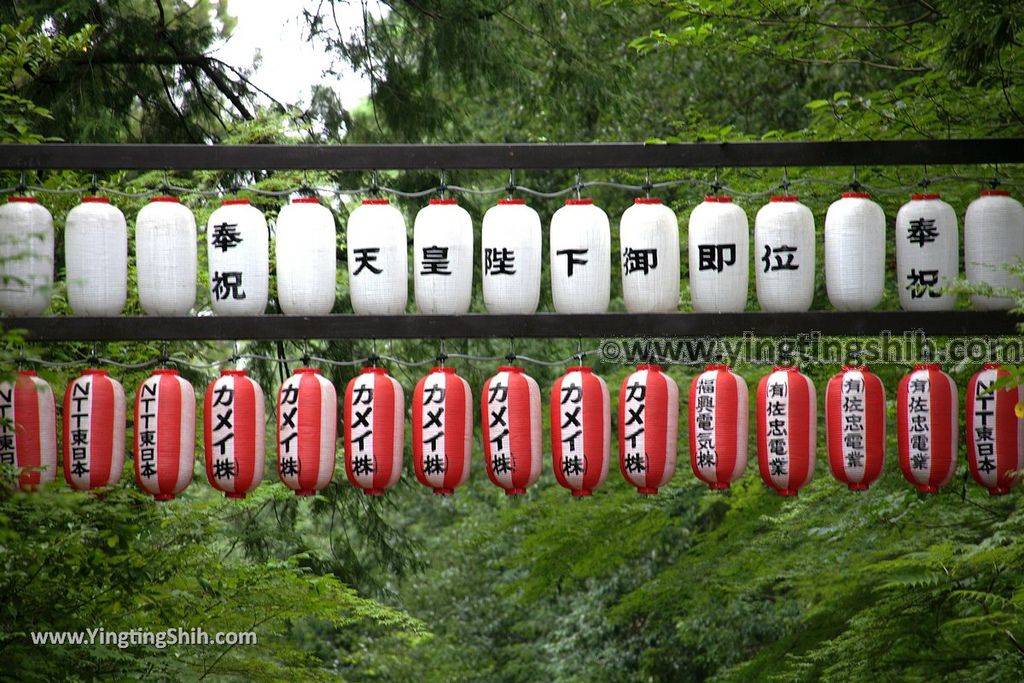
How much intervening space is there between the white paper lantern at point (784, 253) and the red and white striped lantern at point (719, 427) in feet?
1.71

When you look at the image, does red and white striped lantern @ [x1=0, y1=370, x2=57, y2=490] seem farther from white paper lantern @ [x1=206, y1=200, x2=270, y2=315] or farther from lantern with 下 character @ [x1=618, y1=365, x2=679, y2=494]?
lantern with 下 character @ [x1=618, y1=365, x2=679, y2=494]

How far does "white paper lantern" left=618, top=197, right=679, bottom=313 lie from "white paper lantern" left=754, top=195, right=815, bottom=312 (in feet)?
1.61

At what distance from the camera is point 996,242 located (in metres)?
6.96

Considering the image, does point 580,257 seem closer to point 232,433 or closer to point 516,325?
point 516,325

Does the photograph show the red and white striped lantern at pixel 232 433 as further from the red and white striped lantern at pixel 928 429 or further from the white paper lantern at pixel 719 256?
the red and white striped lantern at pixel 928 429

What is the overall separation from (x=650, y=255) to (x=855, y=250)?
45.7 inches

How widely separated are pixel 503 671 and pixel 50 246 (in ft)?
36.5

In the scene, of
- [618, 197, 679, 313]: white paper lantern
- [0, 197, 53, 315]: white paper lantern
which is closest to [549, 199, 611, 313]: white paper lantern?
[618, 197, 679, 313]: white paper lantern

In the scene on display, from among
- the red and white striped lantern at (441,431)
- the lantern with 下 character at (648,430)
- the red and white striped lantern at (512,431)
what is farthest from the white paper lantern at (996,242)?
the red and white striped lantern at (441,431)

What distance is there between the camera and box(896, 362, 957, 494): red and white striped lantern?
6938 millimetres

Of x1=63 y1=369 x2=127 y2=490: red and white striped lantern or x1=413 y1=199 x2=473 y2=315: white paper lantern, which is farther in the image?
x1=413 y1=199 x2=473 y2=315: white paper lantern

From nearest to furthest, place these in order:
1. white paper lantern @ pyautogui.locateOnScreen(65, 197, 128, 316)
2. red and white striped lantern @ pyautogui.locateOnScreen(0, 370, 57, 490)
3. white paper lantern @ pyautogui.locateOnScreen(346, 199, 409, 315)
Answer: red and white striped lantern @ pyautogui.locateOnScreen(0, 370, 57, 490), white paper lantern @ pyautogui.locateOnScreen(65, 197, 128, 316), white paper lantern @ pyautogui.locateOnScreen(346, 199, 409, 315)

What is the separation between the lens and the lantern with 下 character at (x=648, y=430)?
6992 mm

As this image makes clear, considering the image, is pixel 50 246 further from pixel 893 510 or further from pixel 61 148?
pixel 893 510
